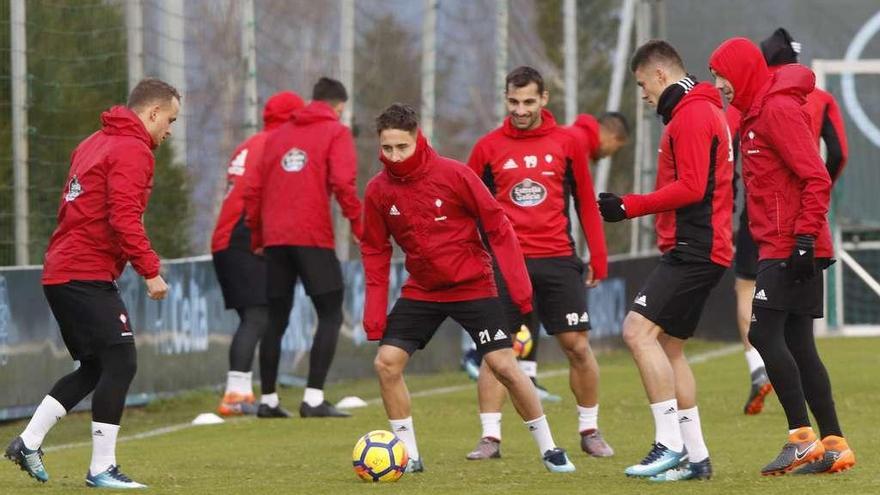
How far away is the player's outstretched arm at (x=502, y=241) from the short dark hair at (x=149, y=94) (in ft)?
4.59

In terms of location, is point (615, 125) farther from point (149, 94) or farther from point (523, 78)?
point (149, 94)

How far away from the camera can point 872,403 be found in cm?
1330

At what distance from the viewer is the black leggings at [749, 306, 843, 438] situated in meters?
8.78

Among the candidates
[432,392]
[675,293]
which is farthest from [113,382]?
[432,392]

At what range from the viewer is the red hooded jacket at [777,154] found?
27.9ft

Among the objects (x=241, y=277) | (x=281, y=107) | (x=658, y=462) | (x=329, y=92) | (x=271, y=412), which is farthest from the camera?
(x=281, y=107)

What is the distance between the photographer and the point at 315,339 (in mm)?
13156

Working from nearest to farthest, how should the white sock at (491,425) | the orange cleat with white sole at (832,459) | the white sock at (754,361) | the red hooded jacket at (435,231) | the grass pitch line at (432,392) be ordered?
the orange cleat with white sole at (832,459), the red hooded jacket at (435,231), the white sock at (491,425), the grass pitch line at (432,392), the white sock at (754,361)

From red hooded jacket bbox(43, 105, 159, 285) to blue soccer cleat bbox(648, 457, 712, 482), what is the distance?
242 cm

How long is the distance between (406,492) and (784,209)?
2065 millimetres

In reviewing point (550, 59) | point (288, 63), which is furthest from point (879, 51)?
point (288, 63)

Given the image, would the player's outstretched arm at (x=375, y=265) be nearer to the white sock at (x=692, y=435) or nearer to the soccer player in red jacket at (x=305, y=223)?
the white sock at (x=692, y=435)

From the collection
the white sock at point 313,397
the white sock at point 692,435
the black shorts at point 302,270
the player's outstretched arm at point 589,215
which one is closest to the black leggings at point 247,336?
the black shorts at point 302,270

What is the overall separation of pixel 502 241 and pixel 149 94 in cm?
173
